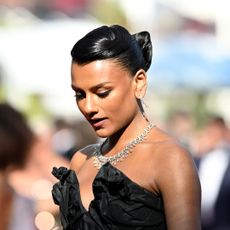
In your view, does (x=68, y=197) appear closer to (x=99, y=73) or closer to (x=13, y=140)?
(x=99, y=73)

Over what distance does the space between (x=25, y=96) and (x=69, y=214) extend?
1520cm

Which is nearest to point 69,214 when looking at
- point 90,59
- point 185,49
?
point 90,59

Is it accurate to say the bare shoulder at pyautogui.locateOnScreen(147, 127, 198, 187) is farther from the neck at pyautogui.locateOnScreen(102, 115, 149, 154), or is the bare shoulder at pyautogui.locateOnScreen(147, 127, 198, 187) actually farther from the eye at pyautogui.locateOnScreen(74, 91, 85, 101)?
the eye at pyautogui.locateOnScreen(74, 91, 85, 101)

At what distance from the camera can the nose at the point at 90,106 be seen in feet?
12.1

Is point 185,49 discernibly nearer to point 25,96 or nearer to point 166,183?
point 25,96

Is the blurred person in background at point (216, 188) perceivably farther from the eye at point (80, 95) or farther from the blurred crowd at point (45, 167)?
the eye at point (80, 95)

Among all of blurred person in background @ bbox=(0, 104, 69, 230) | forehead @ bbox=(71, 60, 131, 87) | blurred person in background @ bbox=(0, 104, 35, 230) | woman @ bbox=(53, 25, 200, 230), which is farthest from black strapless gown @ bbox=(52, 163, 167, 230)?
blurred person in background @ bbox=(0, 104, 35, 230)

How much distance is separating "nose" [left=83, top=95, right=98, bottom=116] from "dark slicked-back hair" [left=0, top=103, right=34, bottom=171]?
1700 millimetres

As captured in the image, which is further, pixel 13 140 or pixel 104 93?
pixel 13 140

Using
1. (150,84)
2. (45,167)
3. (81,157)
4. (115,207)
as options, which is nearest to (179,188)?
(115,207)

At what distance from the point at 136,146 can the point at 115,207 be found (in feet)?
1.02

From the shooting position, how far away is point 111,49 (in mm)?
3812

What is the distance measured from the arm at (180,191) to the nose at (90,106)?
357 mm

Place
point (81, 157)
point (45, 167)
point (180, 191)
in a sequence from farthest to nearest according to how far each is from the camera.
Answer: point (45, 167)
point (81, 157)
point (180, 191)
